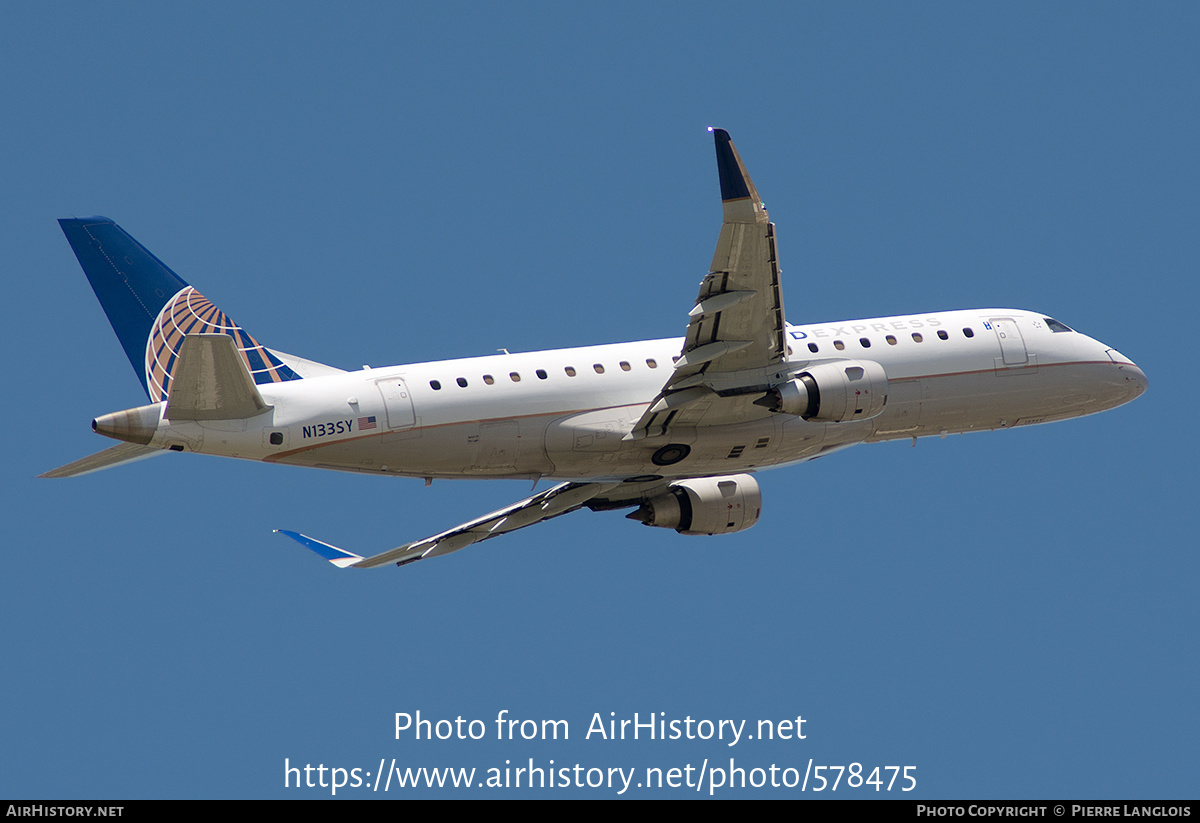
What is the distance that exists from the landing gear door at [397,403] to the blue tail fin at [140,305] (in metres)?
3.42

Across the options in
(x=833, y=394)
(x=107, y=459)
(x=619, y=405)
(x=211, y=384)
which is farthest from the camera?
(x=619, y=405)

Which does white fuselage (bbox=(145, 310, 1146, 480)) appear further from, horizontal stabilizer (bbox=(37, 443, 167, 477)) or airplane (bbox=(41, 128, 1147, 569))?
horizontal stabilizer (bbox=(37, 443, 167, 477))

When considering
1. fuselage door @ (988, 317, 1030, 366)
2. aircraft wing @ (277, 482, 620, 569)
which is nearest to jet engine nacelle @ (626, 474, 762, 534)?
aircraft wing @ (277, 482, 620, 569)

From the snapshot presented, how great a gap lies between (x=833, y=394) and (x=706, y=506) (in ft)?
22.0

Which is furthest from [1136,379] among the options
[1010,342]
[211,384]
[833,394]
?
[211,384]

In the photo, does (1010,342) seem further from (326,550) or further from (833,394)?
(326,550)

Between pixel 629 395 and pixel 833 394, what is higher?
pixel 629 395

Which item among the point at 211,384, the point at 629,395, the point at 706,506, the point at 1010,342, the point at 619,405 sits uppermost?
the point at 1010,342

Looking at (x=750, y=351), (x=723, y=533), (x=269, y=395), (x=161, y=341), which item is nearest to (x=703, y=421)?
(x=750, y=351)

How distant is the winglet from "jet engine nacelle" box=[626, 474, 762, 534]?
7782 mm

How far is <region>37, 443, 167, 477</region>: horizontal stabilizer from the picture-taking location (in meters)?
35.2

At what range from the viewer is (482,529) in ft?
145
